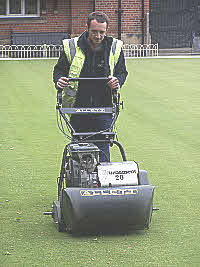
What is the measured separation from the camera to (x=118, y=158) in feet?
32.8

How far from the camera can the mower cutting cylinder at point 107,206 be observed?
214 inches

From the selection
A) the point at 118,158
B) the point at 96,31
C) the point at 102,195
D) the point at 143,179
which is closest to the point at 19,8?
the point at 118,158

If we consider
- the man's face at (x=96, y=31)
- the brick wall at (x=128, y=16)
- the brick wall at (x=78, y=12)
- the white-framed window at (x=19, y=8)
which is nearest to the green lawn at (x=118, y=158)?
the man's face at (x=96, y=31)

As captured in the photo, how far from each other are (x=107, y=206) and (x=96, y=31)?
157 cm

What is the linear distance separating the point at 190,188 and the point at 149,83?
439 inches

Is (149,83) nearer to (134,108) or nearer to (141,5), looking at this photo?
(134,108)

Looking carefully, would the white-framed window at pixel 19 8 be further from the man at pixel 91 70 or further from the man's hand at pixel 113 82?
the man's hand at pixel 113 82

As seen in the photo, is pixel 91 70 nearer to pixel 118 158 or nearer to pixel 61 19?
pixel 118 158

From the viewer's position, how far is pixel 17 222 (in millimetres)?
6387

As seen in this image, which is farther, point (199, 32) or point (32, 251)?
point (199, 32)

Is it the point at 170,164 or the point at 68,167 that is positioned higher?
the point at 68,167

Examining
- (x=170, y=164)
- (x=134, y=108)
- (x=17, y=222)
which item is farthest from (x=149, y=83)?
(x=17, y=222)

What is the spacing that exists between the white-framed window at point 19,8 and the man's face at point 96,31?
2528cm

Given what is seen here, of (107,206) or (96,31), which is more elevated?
(96,31)
